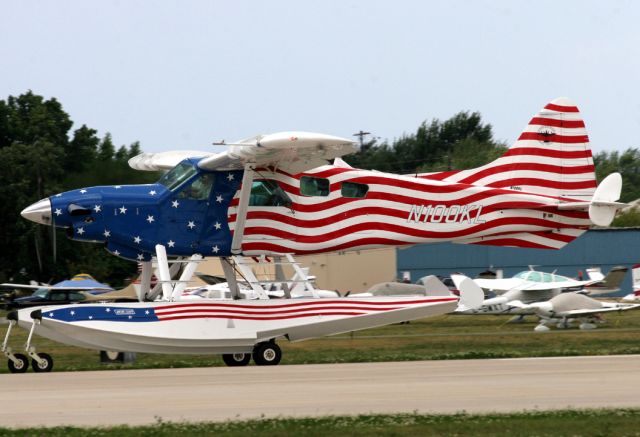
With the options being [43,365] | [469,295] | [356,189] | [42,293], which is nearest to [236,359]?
[43,365]

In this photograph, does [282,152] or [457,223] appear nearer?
[282,152]

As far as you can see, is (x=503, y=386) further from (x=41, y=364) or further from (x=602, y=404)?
(x=41, y=364)

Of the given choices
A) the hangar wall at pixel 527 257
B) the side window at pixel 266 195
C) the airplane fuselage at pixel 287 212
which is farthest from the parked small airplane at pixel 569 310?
the hangar wall at pixel 527 257

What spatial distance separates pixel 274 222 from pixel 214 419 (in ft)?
26.9

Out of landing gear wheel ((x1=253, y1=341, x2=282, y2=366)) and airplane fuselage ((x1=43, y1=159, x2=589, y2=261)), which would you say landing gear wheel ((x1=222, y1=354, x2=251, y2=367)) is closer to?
landing gear wheel ((x1=253, y1=341, x2=282, y2=366))

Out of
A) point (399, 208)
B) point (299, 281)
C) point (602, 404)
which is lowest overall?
point (602, 404)

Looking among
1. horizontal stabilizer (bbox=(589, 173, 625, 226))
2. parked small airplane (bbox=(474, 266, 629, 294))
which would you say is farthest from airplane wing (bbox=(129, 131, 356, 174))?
parked small airplane (bbox=(474, 266, 629, 294))

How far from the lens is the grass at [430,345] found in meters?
17.7

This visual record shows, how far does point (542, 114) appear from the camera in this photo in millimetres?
20141

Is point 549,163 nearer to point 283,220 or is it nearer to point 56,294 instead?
point 283,220

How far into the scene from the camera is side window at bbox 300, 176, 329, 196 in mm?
18094

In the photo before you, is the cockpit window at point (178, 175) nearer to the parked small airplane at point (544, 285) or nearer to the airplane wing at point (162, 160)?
the airplane wing at point (162, 160)

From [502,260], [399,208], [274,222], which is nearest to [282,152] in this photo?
[274,222]

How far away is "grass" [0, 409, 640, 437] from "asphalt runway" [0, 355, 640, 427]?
489 mm
